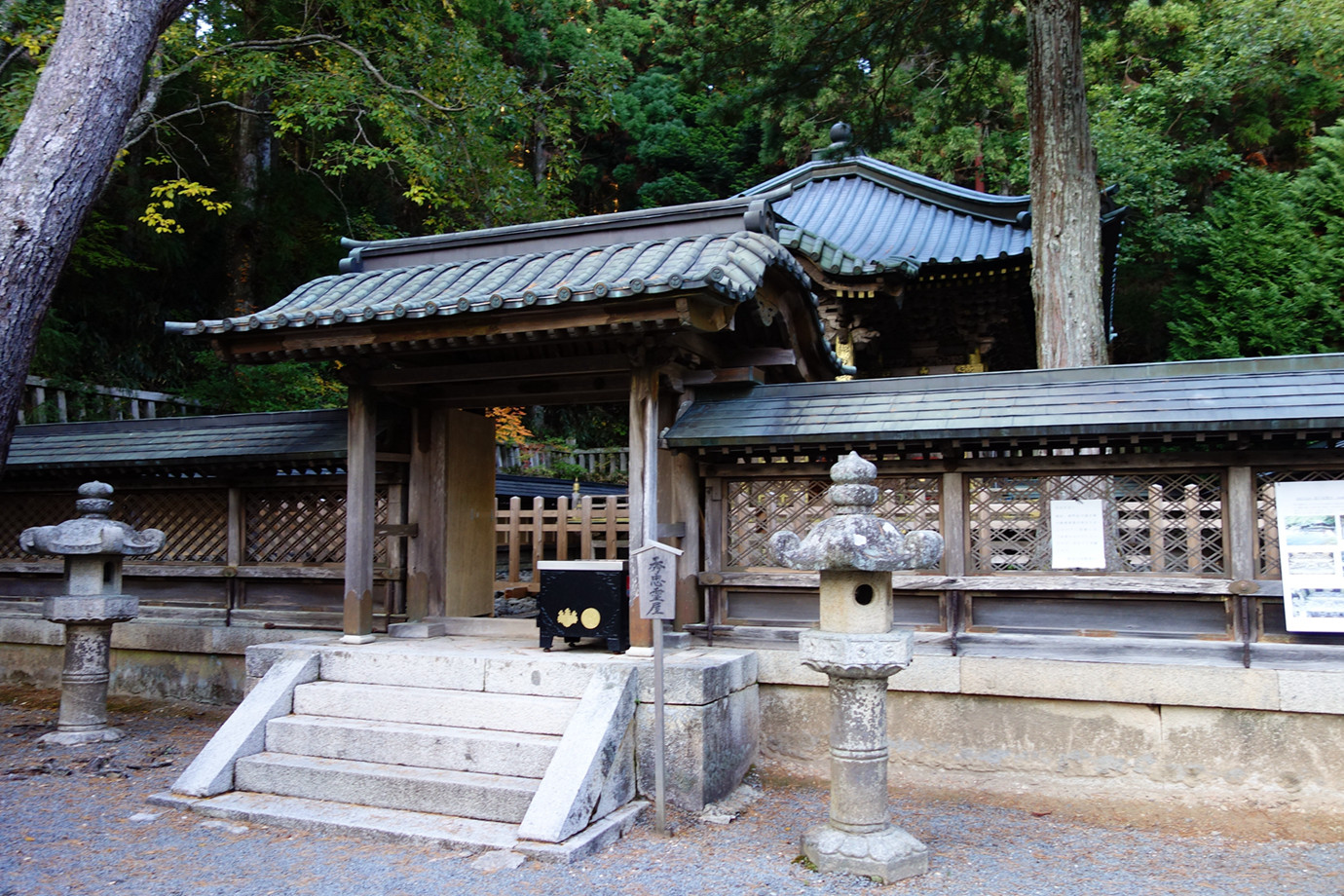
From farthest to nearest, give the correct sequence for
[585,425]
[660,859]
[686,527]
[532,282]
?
[585,425], [686,527], [532,282], [660,859]

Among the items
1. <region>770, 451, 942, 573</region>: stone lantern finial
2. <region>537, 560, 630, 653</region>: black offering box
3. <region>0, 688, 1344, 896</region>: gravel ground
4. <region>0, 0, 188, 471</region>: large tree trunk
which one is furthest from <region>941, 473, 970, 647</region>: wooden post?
<region>0, 0, 188, 471</region>: large tree trunk

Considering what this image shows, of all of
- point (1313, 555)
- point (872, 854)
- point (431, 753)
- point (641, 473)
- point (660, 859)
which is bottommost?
point (660, 859)

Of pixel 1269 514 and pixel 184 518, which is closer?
pixel 1269 514

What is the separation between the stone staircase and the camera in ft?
18.4

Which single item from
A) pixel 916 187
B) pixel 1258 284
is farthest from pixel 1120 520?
pixel 1258 284

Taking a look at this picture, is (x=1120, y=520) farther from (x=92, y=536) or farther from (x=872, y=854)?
(x=92, y=536)

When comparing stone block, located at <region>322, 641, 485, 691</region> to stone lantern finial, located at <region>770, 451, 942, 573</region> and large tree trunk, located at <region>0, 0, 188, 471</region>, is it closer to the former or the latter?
stone lantern finial, located at <region>770, 451, 942, 573</region>

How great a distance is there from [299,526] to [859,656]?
235 inches

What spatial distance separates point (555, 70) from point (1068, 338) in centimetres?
1802

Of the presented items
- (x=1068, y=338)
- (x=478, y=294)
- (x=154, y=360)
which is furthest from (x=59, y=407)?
(x=1068, y=338)

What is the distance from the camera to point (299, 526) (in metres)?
8.81

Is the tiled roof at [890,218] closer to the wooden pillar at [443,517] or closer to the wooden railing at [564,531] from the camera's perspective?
the wooden railing at [564,531]

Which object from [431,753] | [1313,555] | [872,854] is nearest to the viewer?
[872,854]

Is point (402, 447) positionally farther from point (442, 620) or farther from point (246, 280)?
point (246, 280)
